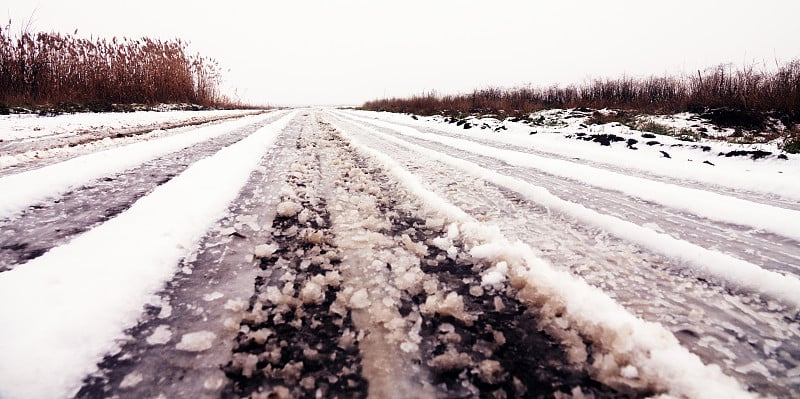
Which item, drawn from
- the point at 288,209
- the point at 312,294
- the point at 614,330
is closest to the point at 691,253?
the point at 614,330

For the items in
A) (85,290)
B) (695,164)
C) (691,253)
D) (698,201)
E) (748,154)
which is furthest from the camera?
(748,154)

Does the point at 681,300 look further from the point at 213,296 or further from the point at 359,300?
the point at 213,296

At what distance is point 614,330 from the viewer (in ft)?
2.71

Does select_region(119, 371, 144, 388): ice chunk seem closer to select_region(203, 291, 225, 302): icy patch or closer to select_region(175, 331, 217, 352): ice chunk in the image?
select_region(175, 331, 217, 352): ice chunk

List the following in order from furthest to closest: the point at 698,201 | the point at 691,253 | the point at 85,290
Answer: the point at 698,201 → the point at 691,253 → the point at 85,290

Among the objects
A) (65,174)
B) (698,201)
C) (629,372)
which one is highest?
(65,174)

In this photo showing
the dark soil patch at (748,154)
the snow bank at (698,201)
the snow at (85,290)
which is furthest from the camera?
the dark soil patch at (748,154)

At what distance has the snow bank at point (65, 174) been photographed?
5.50ft

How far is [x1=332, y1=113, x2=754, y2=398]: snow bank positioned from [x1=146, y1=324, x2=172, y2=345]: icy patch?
87 cm

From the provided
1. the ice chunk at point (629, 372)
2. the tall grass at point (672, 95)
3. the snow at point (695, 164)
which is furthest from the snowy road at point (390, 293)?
the tall grass at point (672, 95)

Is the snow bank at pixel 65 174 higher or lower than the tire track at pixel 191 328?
higher

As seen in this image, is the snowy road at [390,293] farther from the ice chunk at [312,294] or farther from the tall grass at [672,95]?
the tall grass at [672,95]

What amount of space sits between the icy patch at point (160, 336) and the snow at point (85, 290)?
0.06m

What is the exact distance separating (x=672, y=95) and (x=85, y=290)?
42.5 feet
